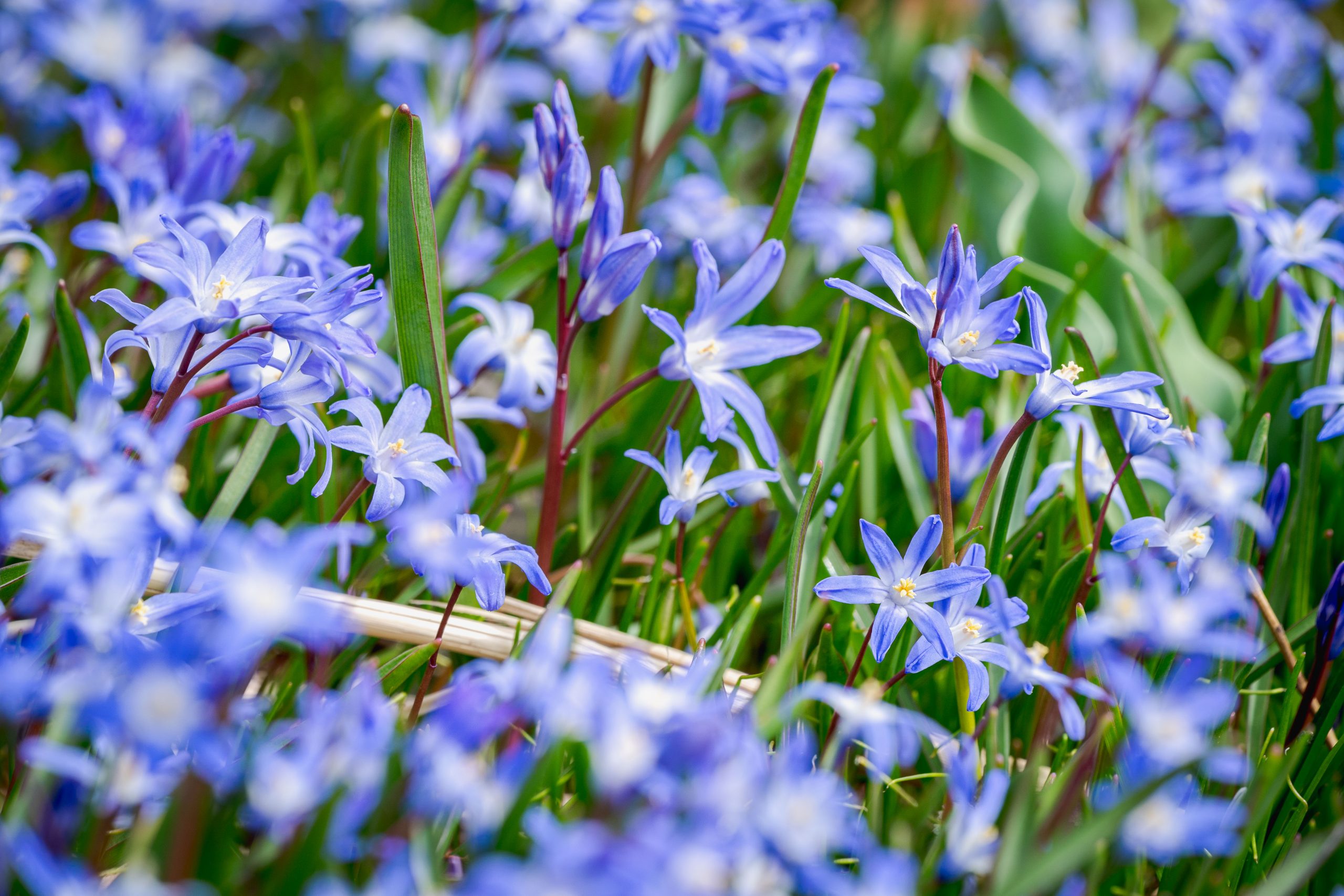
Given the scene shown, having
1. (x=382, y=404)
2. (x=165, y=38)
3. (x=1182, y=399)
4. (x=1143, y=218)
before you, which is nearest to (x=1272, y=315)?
(x=1182, y=399)

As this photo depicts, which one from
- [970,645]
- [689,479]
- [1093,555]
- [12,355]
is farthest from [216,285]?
[1093,555]

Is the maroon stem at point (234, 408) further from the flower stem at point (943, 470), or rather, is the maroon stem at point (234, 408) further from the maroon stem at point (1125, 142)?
the maroon stem at point (1125, 142)

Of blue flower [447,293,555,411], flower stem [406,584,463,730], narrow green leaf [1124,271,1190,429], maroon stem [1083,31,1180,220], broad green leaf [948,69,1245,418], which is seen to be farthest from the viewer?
maroon stem [1083,31,1180,220]

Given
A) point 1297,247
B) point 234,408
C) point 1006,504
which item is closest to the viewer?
point 234,408

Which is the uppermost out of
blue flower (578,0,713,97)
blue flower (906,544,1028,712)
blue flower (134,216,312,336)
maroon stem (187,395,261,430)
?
blue flower (578,0,713,97)

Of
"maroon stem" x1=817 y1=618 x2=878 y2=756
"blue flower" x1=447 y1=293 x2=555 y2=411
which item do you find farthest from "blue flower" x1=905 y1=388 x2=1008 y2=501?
"blue flower" x1=447 y1=293 x2=555 y2=411

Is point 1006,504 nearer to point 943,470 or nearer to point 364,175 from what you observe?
point 943,470

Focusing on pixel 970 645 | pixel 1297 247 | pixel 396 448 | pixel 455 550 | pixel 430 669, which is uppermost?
pixel 1297 247

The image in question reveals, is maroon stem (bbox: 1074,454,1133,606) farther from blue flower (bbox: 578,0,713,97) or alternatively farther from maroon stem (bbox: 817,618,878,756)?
blue flower (bbox: 578,0,713,97)
